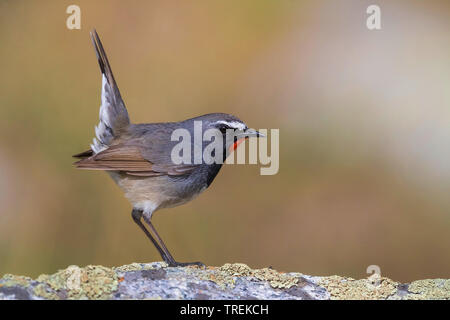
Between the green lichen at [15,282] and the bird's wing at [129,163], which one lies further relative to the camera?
the bird's wing at [129,163]

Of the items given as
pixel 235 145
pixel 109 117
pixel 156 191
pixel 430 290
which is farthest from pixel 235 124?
pixel 430 290

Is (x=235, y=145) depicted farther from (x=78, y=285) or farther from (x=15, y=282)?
(x=15, y=282)

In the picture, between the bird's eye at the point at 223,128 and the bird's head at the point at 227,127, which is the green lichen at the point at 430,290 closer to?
the bird's head at the point at 227,127

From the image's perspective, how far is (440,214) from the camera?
7035mm

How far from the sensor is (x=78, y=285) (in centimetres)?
303

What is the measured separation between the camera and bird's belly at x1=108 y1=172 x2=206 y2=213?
4.70 metres

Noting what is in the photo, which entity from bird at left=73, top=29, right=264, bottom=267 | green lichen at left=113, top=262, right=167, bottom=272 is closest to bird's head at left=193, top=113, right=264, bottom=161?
bird at left=73, top=29, right=264, bottom=267

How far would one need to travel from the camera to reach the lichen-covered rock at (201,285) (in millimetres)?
2982

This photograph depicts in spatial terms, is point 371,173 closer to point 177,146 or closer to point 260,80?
point 260,80

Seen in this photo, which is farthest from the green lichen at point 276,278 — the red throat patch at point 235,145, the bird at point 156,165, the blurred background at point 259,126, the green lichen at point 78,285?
the blurred background at point 259,126

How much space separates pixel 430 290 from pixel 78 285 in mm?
2176

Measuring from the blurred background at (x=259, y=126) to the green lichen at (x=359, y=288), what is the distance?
2.78 meters

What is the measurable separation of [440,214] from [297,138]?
6.74ft

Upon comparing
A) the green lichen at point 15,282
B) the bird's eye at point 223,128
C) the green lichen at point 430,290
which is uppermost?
the bird's eye at point 223,128
